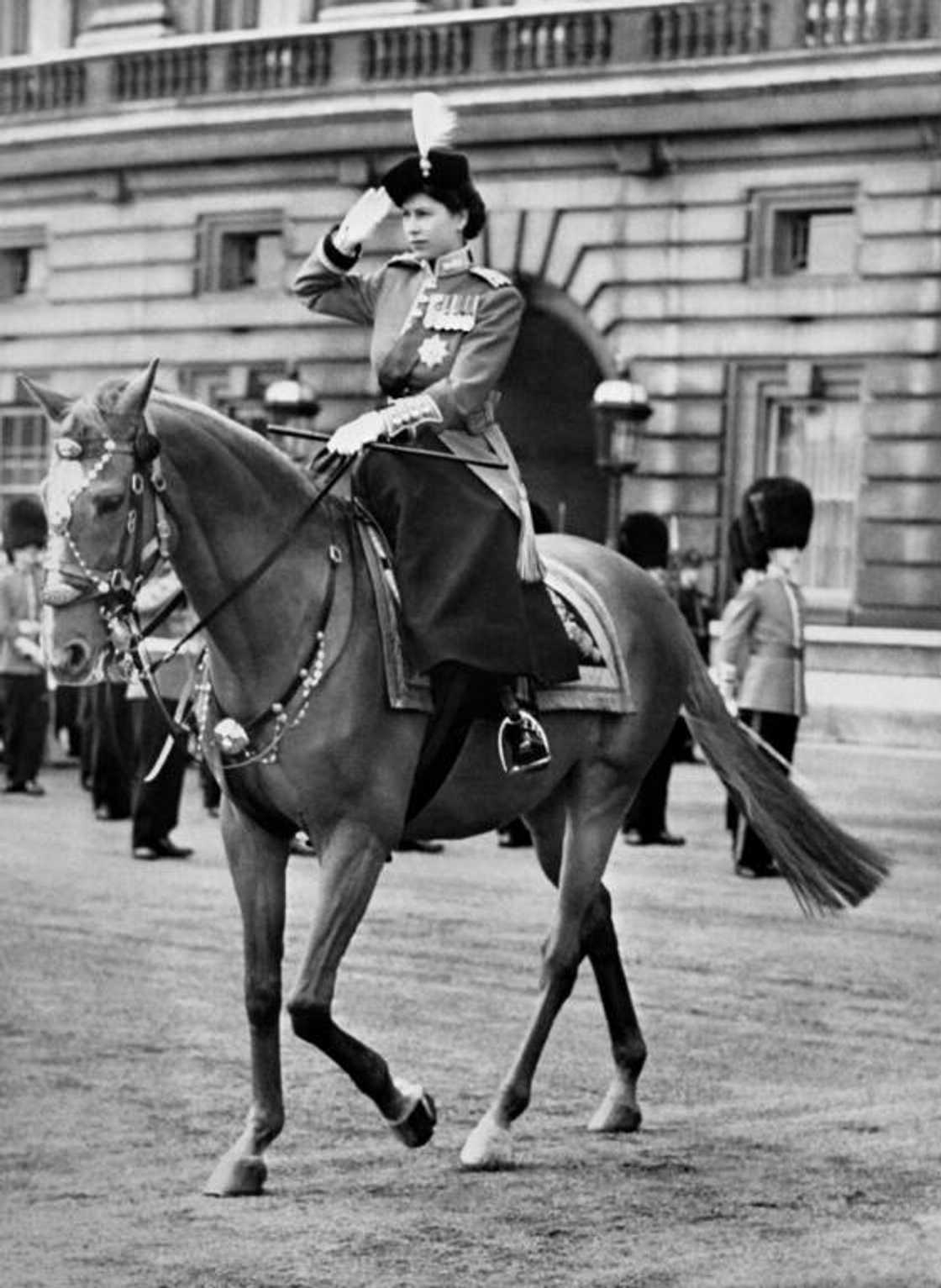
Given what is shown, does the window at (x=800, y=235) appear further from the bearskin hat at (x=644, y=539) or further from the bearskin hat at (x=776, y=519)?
the bearskin hat at (x=776, y=519)

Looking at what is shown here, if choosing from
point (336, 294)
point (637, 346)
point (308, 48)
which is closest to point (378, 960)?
point (336, 294)

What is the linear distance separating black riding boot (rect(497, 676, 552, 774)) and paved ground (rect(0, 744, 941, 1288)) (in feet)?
2.88

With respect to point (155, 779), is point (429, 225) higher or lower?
higher

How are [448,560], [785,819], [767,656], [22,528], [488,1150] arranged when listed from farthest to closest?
[22,528] < [767,656] < [785,819] < [448,560] < [488,1150]

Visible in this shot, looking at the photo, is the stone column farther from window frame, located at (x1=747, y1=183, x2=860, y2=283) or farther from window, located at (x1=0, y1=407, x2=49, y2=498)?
window, located at (x1=0, y1=407, x2=49, y2=498)

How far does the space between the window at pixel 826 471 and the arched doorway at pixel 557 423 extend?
259 cm

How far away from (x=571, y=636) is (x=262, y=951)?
1204mm

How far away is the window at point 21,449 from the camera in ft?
107

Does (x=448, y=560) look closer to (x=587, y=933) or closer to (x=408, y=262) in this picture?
(x=408, y=262)

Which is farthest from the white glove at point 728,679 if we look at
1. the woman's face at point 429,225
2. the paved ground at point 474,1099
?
the woman's face at point 429,225

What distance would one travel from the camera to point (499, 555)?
789 centimetres

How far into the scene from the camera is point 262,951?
7.48 m

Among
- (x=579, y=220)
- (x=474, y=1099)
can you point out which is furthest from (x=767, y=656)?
(x=579, y=220)

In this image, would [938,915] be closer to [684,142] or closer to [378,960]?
[378,960]
